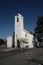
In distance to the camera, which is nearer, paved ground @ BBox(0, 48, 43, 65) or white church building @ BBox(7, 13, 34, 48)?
paved ground @ BBox(0, 48, 43, 65)

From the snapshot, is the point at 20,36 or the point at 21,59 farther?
the point at 20,36

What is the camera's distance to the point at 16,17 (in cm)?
8588

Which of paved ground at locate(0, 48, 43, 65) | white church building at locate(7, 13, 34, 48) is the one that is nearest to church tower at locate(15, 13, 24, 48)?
white church building at locate(7, 13, 34, 48)

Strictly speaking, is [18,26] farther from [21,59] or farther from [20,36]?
[21,59]

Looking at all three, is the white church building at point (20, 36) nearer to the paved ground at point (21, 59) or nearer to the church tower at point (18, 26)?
the church tower at point (18, 26)

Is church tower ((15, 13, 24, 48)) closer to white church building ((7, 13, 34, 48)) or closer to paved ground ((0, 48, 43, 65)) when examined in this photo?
white church building ((7, 13, 34, 48))

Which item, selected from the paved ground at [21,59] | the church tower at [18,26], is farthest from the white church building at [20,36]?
the paved ground at [21,59]

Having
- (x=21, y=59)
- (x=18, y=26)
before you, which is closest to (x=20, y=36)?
(x=18, y=26)

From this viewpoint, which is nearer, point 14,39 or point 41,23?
point 41,23

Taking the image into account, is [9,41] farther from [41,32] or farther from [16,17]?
[41,32]

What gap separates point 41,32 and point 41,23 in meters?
0.94

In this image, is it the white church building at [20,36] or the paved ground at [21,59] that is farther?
the white church building at [20,36]

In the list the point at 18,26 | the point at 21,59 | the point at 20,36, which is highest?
the point at 18,26

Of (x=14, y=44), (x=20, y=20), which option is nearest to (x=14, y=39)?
(x=14, y=44)
